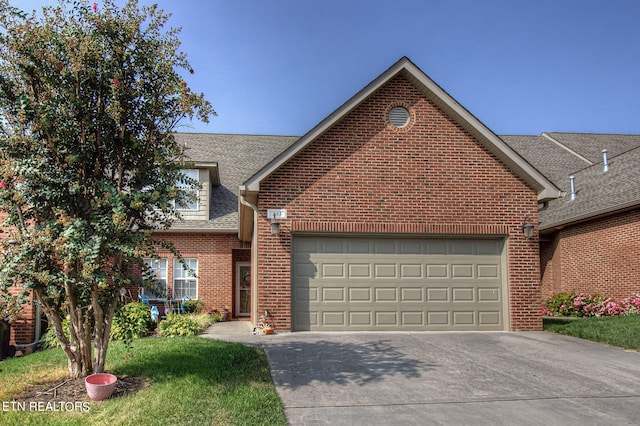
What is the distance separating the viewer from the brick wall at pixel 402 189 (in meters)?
11.7

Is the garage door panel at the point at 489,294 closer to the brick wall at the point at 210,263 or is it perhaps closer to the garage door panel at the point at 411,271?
the garage door panel at the point at 411,271

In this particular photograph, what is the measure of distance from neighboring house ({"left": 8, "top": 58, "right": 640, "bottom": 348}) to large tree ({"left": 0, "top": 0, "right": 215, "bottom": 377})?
4.49 meters

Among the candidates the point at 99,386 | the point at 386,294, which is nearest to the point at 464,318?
the point at 386,294

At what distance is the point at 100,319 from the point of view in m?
6.80

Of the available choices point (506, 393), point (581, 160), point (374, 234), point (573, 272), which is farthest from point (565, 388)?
point (581, 160)

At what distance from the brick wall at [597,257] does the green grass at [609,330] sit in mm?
3008

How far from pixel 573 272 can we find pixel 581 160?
877cm

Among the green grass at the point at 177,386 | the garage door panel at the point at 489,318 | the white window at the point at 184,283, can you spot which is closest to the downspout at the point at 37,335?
the green grass at the point at 177,386

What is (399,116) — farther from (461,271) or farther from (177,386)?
(177,386)

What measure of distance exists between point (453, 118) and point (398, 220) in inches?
110

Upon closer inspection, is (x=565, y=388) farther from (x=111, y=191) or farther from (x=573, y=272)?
(x=573, y=272)

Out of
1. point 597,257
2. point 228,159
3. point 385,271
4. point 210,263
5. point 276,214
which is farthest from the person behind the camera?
point 228,159

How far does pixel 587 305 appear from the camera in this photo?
15.8m

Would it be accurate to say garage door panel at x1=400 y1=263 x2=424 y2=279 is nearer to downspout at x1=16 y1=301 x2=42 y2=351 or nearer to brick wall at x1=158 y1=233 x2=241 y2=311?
brick wall at x1=158 y1=233 x2=241 y2=311
